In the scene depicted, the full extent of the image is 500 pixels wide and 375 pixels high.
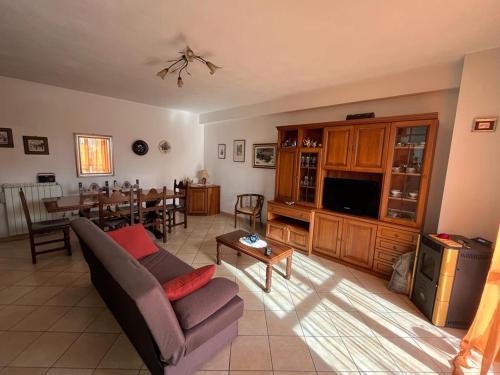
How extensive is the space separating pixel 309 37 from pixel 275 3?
54 cm

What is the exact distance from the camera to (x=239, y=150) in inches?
199

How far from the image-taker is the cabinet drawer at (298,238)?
3.34 metres

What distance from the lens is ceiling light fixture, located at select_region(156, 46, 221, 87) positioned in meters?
2.18

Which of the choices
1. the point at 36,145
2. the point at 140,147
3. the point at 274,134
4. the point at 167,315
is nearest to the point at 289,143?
the point at 274,134

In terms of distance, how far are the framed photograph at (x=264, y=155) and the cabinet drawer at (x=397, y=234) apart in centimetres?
227

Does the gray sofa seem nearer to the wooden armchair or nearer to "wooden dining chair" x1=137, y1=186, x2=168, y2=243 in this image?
"wooden dining chair" x1=137, y1=186, x2=168, y2=243

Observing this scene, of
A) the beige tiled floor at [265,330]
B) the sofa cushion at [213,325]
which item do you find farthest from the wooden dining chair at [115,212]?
the sofa cushion at [213,325]

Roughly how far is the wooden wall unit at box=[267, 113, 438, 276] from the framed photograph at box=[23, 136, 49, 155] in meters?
3.94

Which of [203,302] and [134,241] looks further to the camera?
[134,241]

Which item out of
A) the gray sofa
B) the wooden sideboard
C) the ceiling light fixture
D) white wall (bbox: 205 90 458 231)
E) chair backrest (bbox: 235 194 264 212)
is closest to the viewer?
the gray sofa

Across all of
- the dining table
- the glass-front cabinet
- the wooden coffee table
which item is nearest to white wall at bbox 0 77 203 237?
the dining table

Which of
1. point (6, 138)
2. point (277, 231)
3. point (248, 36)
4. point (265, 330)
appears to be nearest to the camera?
A: point (265, 330)

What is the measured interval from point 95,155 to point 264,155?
3323mm

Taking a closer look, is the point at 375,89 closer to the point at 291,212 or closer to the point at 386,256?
the point at 291,212
